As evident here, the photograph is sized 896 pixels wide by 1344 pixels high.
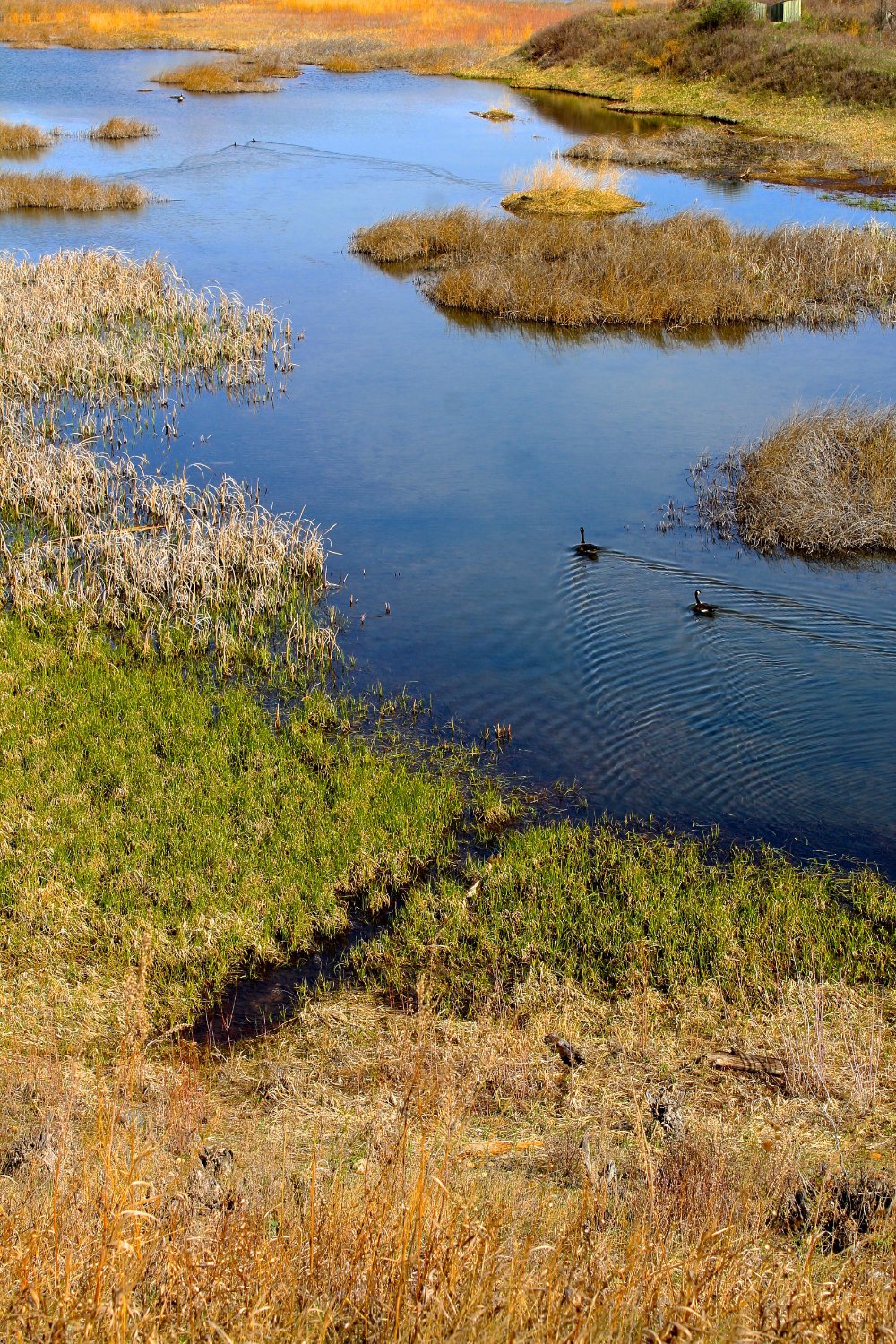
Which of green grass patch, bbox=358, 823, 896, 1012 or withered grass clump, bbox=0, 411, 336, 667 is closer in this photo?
green grass patch, bbox=358, 823, 896, 1012

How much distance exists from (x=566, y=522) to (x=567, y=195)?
21283 millimetres

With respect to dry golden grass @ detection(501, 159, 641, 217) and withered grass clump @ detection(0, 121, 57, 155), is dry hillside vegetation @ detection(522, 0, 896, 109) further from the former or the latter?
withered grass clump @ detection(0, 121, 57, 155)

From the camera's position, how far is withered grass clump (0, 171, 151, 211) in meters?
33.4

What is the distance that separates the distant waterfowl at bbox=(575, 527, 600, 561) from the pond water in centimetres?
19

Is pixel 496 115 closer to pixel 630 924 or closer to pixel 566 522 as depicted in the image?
pixel 566 522

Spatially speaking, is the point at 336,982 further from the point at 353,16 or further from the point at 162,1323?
the point at 353,16

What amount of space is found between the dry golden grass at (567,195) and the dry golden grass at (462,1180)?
29.8 metres

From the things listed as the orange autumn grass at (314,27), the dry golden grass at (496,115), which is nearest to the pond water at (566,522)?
the dry golden grass at (496,115)

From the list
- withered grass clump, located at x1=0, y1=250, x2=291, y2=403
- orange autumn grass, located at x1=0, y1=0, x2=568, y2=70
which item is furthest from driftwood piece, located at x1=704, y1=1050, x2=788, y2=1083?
orange autumn grass, located at x1=0, y1=0, x2=568, y2=70

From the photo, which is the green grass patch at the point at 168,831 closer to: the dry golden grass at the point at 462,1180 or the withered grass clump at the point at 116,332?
the dry golden grass at the point at 462,1180

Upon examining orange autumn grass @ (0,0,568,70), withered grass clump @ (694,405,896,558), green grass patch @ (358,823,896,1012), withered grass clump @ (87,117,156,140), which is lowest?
green grass patch @ (358,823,896,1012)

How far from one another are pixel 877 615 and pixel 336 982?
8.67 meters

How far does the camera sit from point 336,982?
816 cm

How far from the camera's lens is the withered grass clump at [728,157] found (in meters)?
38.7
